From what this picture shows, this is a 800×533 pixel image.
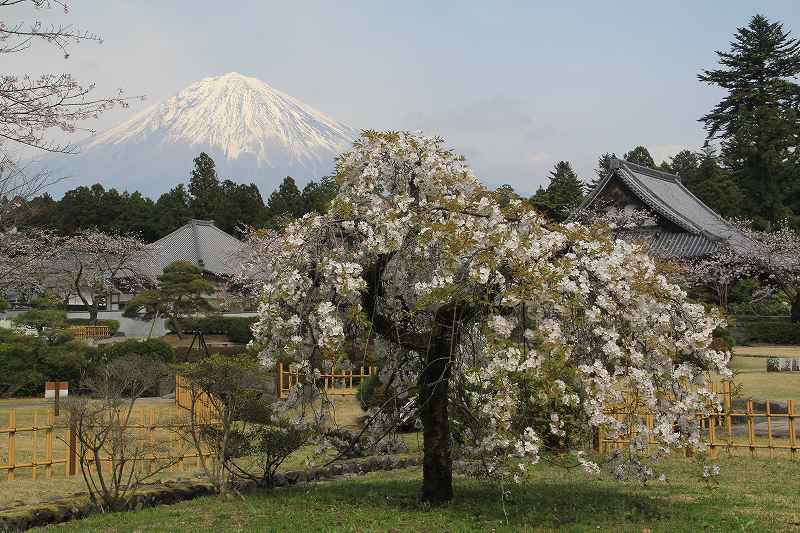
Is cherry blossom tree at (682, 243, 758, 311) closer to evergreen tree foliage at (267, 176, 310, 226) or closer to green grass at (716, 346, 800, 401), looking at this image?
green grass at (716, 346, 800, 401)

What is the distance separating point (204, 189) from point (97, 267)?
79.7ft

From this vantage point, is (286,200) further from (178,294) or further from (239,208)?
(178,294)

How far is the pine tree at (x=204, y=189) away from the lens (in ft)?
225

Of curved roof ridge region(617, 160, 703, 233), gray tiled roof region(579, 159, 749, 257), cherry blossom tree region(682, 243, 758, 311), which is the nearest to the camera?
cherry blossom tree region(682, 243, 758, 311)

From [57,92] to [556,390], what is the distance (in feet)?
20.8

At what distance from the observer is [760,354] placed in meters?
29.1

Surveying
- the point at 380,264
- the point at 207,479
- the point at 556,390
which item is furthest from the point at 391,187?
the point at 207,479

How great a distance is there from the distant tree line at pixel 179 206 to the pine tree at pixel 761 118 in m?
30.1

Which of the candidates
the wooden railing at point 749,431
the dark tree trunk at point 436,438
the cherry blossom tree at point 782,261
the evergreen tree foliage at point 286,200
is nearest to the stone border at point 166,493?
the dark tree trunk at point 436,438

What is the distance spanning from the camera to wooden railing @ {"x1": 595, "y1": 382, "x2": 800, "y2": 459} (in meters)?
11.4

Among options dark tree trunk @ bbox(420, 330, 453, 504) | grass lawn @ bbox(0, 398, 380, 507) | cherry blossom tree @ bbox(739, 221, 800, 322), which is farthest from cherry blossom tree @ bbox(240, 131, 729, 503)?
cherry blossom tree @ bbox(739, 221, 800, 322)

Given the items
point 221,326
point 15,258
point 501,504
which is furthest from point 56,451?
point 221,326

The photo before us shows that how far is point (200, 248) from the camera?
54.8 metres

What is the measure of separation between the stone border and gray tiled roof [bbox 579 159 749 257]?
24.2m
